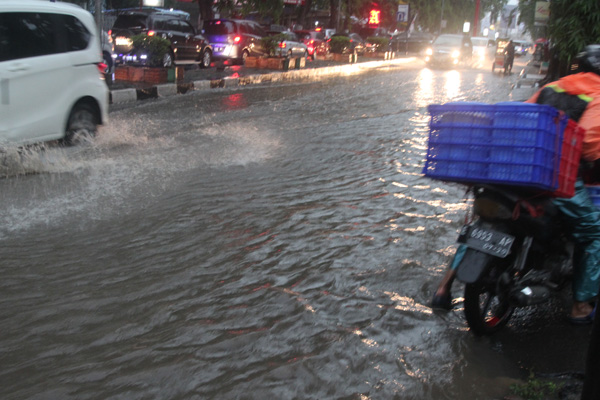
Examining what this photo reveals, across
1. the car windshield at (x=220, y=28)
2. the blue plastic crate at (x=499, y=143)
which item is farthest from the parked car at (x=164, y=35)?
the blue plastic crate at (x=499, y=143)

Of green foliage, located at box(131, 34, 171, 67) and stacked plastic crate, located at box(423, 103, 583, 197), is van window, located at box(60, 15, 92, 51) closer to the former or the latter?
stacked plastic crate, located at box(423, 103, 583, 197)

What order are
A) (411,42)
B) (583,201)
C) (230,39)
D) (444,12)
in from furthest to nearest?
(444,12), (411,42), (230,39), (583,201)

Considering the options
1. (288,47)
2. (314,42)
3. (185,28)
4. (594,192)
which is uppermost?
(185,28)

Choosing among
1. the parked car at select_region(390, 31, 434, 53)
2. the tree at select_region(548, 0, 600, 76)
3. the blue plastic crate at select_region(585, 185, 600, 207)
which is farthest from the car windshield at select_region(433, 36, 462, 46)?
the blue plastic crate at select_region(585, 185, 600, 207)

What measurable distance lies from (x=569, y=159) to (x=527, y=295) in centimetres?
83

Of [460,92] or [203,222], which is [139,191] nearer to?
[203,222]

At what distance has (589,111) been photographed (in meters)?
3.56

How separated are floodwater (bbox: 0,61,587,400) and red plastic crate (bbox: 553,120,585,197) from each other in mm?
1007

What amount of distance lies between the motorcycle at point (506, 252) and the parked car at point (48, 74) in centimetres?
550

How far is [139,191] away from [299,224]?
2.02m

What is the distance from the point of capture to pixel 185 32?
69.8 ft

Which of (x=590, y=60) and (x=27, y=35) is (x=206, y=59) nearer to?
(x=27, y=35)

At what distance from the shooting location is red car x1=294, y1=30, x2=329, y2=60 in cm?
3288

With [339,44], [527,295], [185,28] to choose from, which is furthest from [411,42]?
[527,295]
